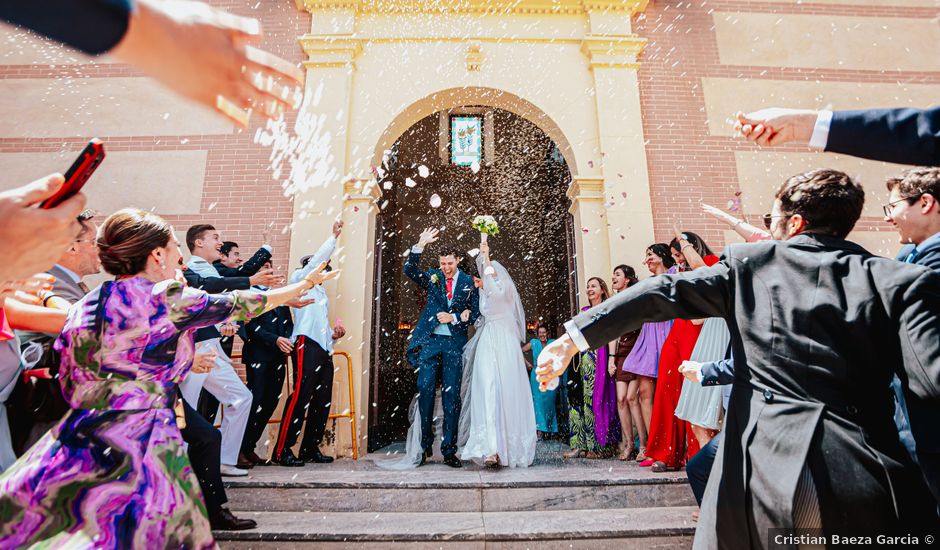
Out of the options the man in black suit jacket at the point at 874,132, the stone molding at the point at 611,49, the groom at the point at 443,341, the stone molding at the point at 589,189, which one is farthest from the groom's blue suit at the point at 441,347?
the man in black suit jacket at the point at 874,132

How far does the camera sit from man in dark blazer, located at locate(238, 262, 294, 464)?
5281mm

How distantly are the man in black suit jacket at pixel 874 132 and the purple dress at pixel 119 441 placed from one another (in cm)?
223

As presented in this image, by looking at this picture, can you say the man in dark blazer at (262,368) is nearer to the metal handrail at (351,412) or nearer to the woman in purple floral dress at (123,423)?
the metal handrail at (351,412)

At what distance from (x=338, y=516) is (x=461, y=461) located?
5.98 ft

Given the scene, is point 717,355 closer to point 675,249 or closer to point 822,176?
point 675,249

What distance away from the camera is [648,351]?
5250 millimetres

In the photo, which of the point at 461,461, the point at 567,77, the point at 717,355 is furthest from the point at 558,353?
the point at 567,77

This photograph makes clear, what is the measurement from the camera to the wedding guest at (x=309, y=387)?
5.42 metres

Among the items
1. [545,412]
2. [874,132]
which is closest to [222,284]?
[874,132]

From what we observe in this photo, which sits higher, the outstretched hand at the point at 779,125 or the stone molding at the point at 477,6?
the stone molding at the point at 477,6

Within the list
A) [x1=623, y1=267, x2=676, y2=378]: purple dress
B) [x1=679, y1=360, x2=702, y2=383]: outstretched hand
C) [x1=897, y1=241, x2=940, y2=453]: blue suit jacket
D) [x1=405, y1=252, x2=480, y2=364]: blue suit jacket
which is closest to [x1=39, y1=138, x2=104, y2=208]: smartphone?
[x1=897, y1=241, x2=940, y2=453]: blue suit jacket

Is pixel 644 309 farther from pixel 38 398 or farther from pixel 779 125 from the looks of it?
pixel 38 398

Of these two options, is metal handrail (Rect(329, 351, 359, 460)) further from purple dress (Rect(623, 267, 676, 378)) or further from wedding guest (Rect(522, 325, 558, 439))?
purple dress (Rect(623, 267, 676, 378))

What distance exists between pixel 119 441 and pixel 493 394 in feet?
12.5
